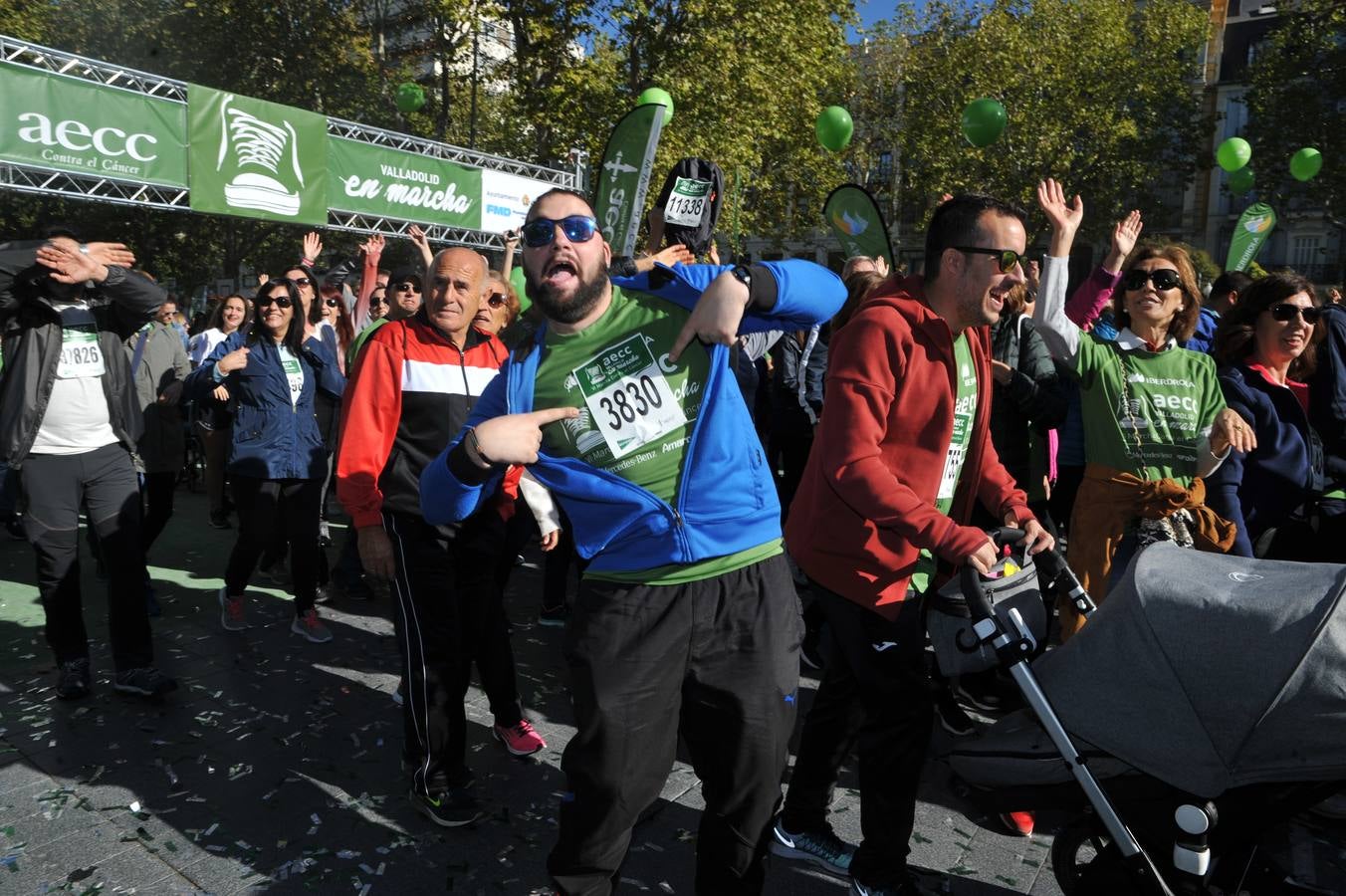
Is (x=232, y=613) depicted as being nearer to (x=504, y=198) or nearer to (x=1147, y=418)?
(x=1147, y=418)

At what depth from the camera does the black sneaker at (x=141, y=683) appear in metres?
4.32

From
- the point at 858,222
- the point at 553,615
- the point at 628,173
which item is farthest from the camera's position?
the point at 858,222

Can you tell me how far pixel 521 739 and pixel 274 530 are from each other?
95.4 inches

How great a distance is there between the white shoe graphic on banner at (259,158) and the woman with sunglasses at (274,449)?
5.86m

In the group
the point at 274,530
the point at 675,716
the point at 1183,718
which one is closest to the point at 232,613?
the point at 274,530

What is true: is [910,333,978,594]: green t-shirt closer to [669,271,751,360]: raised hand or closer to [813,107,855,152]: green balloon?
[669,271,751,360]: raised hand

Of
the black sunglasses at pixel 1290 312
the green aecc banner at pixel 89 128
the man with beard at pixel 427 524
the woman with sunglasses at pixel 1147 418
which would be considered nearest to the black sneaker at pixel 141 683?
the man with beard at pixel 427 524

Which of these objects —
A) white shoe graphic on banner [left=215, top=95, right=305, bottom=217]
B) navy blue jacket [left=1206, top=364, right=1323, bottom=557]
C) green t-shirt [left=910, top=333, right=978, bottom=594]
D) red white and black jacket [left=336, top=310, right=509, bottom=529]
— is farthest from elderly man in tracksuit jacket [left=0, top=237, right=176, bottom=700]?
white shoe graphic on banner [left=215, top=95, right=305, bottom=217]

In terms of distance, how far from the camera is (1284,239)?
1719 inches

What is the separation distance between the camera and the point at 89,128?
924cm

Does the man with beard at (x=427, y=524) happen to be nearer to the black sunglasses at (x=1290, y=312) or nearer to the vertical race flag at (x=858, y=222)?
the black sunglasses at (x=1290, y=312)

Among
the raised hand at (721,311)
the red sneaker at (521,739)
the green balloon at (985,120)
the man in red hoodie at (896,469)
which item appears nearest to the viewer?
the raised hand at (721,311)

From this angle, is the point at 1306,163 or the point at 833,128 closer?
the point at 833,128

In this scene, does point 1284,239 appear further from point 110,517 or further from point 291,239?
point 110,517
